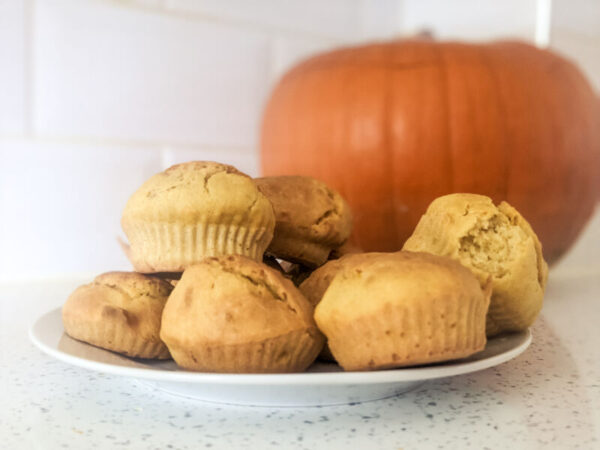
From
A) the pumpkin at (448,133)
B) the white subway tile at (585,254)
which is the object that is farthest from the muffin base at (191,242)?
the white subway tile at (585,254)

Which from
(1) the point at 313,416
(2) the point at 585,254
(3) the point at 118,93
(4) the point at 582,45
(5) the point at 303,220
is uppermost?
(4) the point at 582,45

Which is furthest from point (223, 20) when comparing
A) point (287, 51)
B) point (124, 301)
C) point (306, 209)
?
point (124, 301)

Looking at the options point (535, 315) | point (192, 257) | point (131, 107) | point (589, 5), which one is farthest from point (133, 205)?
point (589, 5)

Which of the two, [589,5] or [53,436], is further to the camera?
[589,5]

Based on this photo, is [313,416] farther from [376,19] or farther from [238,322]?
[376,19]

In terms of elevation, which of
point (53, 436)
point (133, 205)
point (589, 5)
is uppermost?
point (589, 5)

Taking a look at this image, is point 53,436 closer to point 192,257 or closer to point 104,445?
point 104,445

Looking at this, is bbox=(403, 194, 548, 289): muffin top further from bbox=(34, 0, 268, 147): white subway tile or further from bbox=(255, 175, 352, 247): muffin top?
bbox=(34, 0, 268, 147): white subway tile
